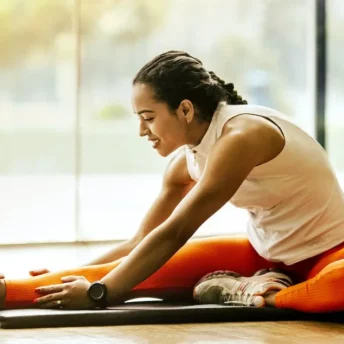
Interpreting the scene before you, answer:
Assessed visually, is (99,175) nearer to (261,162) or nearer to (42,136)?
(42,136)

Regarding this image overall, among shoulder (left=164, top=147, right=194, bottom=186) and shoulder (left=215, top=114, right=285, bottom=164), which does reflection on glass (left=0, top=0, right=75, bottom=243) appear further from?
shoulder (left=215, top=114, right=285, bottom=164)

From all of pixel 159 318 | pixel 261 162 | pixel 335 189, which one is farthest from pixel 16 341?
pixel 335 189

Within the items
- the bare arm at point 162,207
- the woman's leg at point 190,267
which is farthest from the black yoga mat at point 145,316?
the bare arm at point 162,207

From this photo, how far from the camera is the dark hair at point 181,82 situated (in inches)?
87.7

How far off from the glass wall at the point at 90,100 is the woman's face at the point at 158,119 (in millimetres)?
2229

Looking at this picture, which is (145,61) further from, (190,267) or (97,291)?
(97,291)

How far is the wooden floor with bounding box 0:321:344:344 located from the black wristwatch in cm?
10

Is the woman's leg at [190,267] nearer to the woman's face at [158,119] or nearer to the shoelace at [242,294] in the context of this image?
the shoelace at [242,294]

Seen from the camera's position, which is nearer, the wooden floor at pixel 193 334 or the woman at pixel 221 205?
the wooden floor at pixel 193 334

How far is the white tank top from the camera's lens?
2232 mm

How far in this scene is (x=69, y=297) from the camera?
7.13ft

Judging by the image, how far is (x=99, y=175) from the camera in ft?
14.9

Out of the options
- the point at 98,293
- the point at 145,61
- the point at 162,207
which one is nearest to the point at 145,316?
the point at 98,293

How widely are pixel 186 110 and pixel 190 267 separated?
18.2 inches
